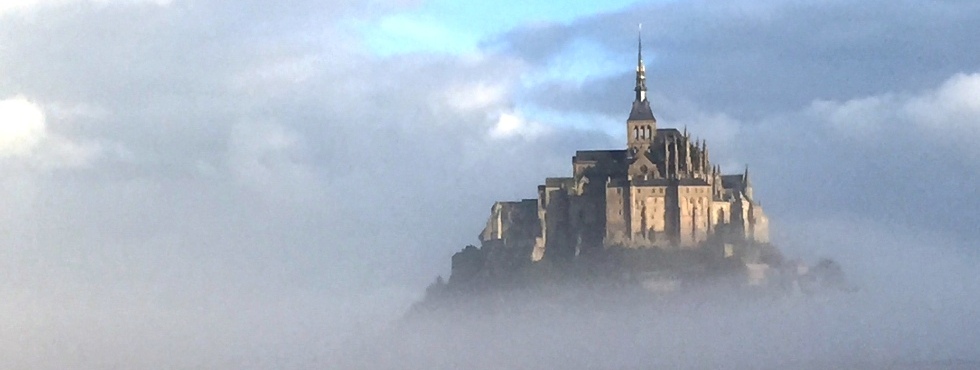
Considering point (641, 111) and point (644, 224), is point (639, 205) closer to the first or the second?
point (644, 224)

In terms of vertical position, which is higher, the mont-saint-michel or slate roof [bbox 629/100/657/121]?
slate roof [bbox 629/100/657/121]

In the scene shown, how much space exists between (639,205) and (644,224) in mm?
1241

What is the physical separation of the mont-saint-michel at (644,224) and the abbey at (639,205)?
2.6 inches

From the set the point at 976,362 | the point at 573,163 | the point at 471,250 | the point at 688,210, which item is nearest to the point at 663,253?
the point at 688,210

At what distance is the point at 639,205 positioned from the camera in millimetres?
86438

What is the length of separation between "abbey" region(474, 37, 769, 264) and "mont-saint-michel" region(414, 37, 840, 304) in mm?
66

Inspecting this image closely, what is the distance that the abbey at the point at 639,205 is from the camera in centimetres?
8644

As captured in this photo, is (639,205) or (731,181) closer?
(639,205)

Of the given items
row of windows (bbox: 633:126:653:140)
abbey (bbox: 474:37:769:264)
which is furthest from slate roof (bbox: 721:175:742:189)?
row of windows (bbox: 633:126:653:140)

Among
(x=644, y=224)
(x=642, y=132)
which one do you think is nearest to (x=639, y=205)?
(x=644, y=224)

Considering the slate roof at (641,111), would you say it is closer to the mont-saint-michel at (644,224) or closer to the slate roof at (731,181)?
the mont-saint-michel at (644,224)

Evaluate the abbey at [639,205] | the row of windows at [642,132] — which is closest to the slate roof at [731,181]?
the abbey at [639,205]

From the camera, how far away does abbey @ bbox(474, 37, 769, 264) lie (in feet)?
284

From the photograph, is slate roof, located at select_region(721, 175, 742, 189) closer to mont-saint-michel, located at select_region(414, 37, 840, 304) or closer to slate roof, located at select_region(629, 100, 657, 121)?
mont-saint-michel, located at select_region(414, 37, 840, 304)
